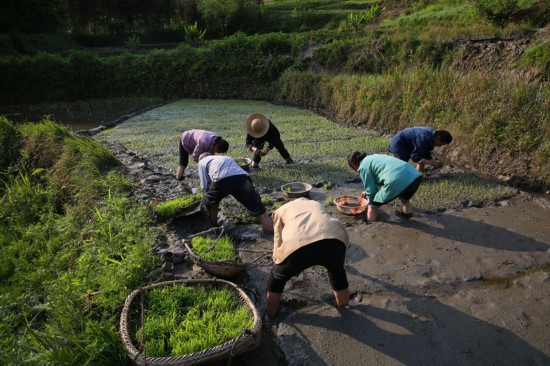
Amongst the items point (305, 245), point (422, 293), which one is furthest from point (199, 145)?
point (422, 293)

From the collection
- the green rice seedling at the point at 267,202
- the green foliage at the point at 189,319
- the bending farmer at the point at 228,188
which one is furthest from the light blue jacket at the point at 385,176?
the green foliage at the point at 189,319

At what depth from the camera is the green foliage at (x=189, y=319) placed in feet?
9.29

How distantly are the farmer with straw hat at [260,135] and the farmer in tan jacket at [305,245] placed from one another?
159 inches

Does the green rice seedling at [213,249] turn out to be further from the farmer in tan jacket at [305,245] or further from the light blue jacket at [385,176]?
the light blue jacket at [385,176]

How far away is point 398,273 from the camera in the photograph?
402 centimetres

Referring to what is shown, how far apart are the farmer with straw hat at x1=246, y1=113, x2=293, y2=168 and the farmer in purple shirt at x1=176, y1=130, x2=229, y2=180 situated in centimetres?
118

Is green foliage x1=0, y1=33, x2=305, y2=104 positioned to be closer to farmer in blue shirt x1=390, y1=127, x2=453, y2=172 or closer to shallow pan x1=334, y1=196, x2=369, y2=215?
farmer in blue shirt x1=390, y1=127, x2=453, y2=172

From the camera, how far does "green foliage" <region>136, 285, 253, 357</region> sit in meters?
2.83

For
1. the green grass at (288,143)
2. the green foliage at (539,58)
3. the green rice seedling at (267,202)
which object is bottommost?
the green grass at (288,143)

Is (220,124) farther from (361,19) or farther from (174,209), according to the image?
(361,19)

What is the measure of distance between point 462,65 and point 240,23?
2676 centimetres

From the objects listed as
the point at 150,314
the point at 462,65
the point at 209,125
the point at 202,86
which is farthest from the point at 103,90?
the point at 150,314

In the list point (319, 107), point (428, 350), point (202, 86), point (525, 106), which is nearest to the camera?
point (428, 350)

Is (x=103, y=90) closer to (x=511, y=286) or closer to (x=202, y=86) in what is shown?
(x=202, y=86)
